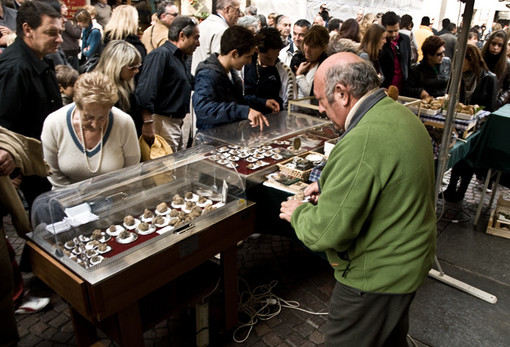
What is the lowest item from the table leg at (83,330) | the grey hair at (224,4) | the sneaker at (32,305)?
the sneaker at (32,305)

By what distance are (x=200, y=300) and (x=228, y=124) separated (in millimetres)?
1865

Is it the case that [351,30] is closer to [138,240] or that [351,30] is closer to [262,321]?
[262,321]

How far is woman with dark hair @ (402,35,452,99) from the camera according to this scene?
5.23 meters

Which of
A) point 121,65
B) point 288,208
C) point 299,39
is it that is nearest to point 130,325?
point 288,208

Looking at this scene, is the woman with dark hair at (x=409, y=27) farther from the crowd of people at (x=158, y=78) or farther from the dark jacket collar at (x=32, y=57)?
the dark jacket collar at (x=32, y=57)

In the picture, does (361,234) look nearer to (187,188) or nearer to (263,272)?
(187,188)

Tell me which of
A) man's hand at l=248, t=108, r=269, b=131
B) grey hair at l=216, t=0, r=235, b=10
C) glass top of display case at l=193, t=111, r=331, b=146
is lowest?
glass top of display case at l=193, t=111, r=331, b=146

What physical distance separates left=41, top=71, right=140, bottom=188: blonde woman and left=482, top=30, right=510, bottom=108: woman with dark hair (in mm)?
5410

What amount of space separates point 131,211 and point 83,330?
0.78 meters

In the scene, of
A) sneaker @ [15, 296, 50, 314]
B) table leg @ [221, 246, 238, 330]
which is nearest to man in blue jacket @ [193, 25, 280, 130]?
table leg @ [221, 246, 238, 330]

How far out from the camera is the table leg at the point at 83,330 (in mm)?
2291

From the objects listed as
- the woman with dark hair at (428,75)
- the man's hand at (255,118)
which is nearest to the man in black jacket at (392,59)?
the woman with dark hair at (428,75)

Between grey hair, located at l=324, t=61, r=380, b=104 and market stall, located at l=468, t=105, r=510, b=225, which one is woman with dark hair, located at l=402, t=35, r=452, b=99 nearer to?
market stall, located at l=468, t=105, r=510, b=225

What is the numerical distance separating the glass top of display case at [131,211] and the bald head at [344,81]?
1.05 metres
